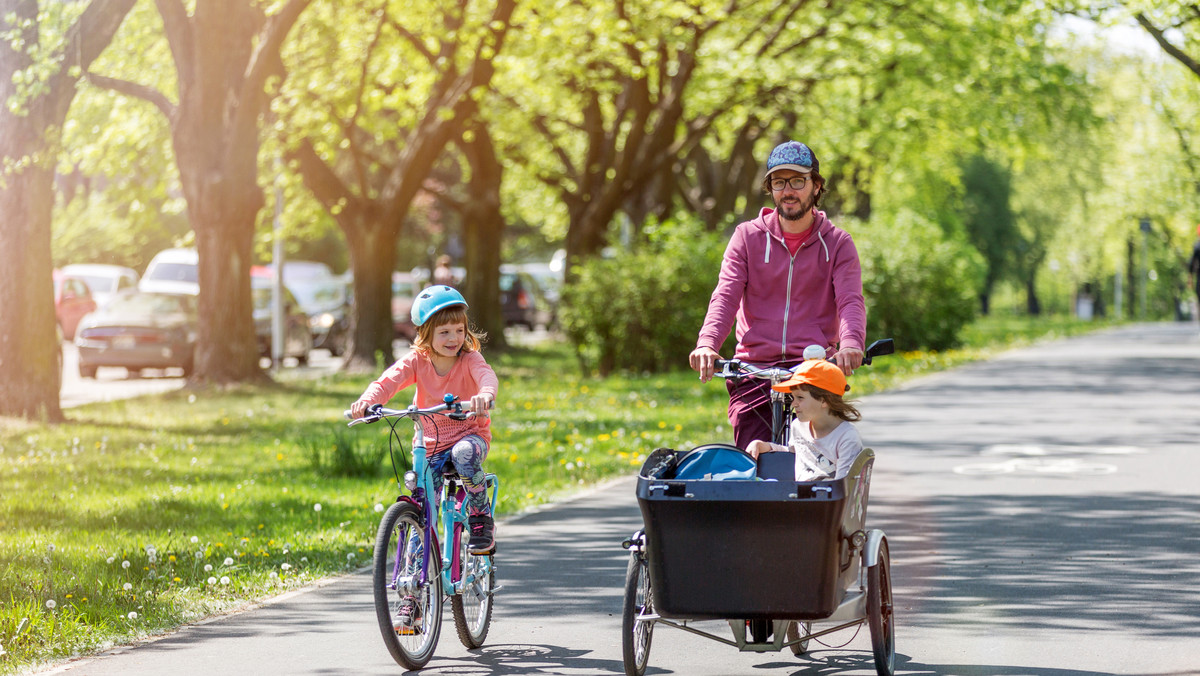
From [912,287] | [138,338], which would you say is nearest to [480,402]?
[138,338]

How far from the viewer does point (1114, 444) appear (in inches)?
547

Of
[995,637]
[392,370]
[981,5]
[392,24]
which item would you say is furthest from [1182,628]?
[981,5]

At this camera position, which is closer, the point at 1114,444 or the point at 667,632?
the point at 667,632

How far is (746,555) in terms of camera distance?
5078 millimetres

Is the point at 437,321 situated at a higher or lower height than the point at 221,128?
lower

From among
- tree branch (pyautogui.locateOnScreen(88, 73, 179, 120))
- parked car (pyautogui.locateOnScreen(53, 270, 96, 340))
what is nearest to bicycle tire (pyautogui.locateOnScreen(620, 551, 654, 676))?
tree branch (pyautogui.locateOnScreen(88, 73, 179, 120))

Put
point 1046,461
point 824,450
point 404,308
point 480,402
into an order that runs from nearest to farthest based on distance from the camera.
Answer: point 824,450 → point 480,402 → point 1046,461 → point 404,308

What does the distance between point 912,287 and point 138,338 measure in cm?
1416

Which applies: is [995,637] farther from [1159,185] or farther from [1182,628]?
[1159,185]

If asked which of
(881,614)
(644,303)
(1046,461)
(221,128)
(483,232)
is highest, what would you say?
(221,128)

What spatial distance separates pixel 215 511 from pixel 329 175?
15.2m

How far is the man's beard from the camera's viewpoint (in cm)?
604

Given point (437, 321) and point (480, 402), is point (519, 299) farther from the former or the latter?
point (480, 402)

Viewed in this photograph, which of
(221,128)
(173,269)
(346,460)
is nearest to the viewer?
(346,460)
